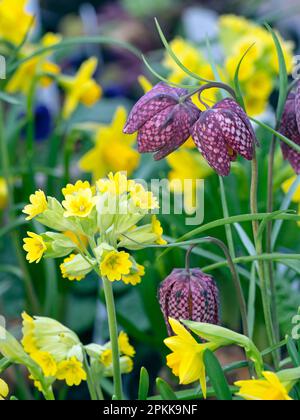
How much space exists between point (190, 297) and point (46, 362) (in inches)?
6.4

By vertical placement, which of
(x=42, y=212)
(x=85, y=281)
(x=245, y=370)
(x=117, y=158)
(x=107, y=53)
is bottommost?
(x=245, y=370)

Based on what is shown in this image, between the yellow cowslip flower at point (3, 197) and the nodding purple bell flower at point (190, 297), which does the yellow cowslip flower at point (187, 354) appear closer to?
the nodding purple bell flower at point (190, 297)

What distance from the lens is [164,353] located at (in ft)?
4.14

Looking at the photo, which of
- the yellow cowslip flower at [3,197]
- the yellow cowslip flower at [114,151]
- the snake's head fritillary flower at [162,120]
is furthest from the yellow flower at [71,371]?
the yellow cowslip flower at [3,197]

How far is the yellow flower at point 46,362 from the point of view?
82 centimetres

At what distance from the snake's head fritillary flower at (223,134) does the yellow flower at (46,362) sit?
25 cm

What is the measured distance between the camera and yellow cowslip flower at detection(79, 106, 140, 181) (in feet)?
4.87

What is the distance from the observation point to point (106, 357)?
0.86 meters

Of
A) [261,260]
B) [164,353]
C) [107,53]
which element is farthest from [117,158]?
[107,53]

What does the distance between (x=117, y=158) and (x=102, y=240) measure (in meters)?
0.73

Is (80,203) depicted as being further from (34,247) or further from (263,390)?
(263,390)

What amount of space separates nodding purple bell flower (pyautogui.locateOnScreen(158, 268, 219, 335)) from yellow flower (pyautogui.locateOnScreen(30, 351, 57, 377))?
4.9 inches

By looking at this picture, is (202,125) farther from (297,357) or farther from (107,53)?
(107,53)

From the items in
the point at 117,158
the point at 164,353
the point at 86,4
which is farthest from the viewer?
the point at 86,4
